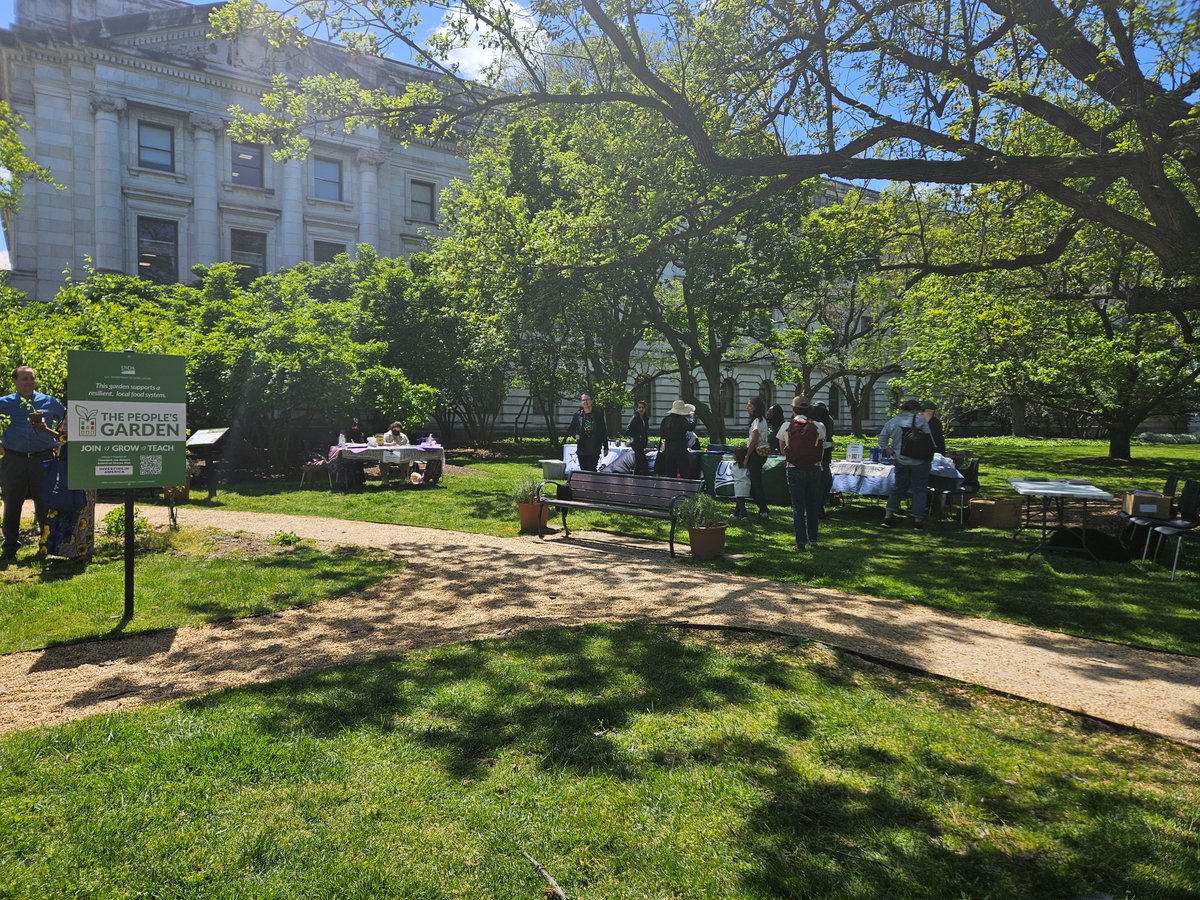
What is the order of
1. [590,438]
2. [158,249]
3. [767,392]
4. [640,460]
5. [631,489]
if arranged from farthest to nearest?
[767,392] < [158,249] < [590,438] < [640,460] < [631,489]

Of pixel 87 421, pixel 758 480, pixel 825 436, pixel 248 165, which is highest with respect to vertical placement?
pixel 248 165

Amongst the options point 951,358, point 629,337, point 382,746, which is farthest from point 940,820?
point 629,337

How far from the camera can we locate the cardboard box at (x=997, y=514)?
40.5 ft

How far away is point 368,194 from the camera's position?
134 feet

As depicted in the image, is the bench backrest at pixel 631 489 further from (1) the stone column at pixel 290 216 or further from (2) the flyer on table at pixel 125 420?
(1) the stone column at pixel 290 216

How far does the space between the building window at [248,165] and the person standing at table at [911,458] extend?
36.1 meters

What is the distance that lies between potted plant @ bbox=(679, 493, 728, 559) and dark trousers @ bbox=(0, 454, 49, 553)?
7001 mm

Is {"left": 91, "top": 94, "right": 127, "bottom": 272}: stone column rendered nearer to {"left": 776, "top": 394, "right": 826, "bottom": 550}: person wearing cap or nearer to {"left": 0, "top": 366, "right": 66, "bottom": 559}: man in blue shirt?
{"left": 0, "top": 366, "right": 66, "bottom": 559}: man in blue shirt

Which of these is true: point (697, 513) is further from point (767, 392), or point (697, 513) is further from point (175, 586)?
point (767, 392)

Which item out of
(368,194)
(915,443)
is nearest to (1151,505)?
(915,443)

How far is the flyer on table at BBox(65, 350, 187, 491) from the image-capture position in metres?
6.13

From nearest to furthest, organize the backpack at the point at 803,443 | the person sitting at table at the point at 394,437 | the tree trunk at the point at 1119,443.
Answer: the backpack at the point at 803,443, the person sitting at table at the point at 394,437, the tree trunk at the point at 1119,443

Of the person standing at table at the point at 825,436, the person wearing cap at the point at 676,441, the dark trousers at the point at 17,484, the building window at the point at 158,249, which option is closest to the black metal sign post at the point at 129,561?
the dark trousers at the point at 17,484

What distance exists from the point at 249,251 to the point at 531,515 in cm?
3340
